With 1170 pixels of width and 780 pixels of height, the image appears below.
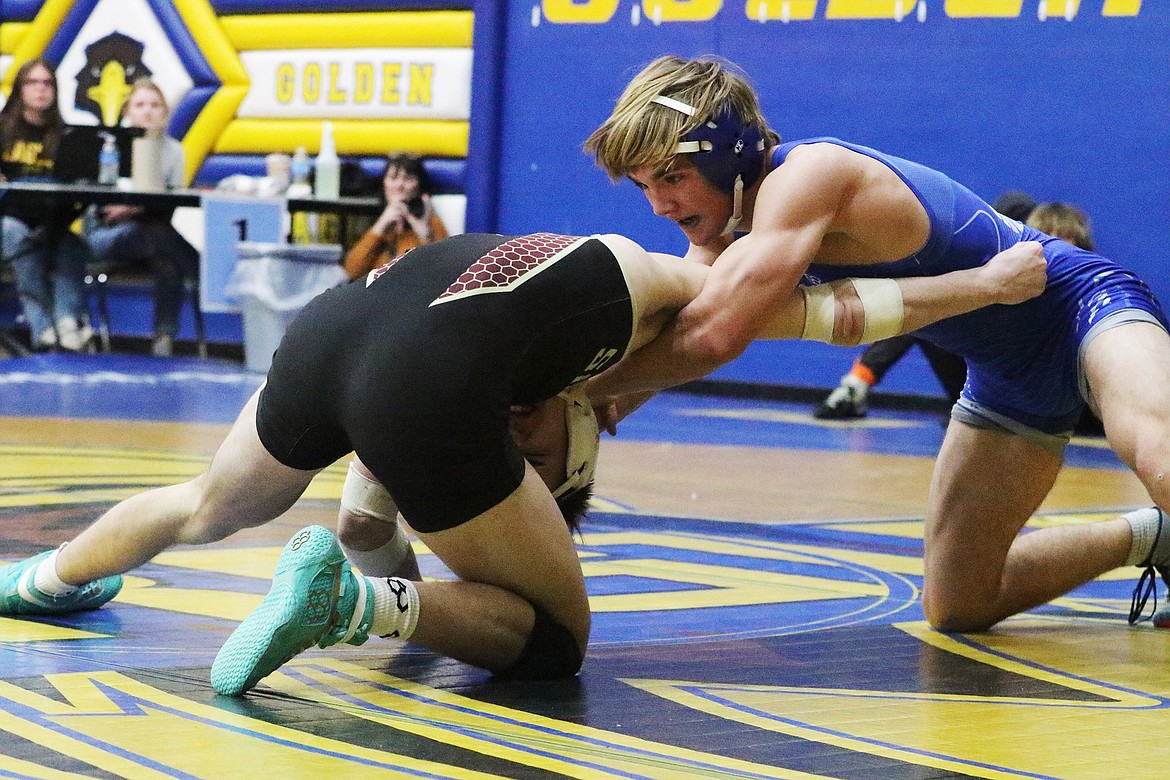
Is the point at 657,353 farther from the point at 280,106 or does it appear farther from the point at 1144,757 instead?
the point at 280,106

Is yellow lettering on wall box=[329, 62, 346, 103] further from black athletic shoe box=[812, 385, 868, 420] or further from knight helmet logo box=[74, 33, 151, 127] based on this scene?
black athletic shoe box=[812, 385, 868, 420]

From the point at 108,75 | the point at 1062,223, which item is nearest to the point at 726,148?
the point at 1062,223

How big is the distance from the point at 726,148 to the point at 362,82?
8.35 m

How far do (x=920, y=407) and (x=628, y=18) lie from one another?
2.99 meters

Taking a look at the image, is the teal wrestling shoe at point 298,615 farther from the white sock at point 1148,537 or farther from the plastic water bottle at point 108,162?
the plastic water bottle at point 108,162

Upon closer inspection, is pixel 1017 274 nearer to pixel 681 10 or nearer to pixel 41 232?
pixel 681 10

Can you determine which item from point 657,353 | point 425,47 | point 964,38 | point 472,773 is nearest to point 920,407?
point 964,38

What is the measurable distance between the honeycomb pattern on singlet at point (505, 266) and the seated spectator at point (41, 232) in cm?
815

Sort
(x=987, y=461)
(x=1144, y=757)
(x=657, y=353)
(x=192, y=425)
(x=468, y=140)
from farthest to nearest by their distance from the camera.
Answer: (x=468, y=140), (x=192, y=425), (x=987, y=461), (x=657, y=353), (x=1144, y=757)

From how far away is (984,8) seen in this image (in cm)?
884

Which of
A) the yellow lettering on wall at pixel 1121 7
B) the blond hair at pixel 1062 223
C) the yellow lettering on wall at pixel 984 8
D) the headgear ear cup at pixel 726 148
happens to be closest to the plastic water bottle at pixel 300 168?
the yellow lettering on wall at pixel 984 8

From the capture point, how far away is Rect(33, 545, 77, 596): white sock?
307 cm

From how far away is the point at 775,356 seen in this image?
9664 mm

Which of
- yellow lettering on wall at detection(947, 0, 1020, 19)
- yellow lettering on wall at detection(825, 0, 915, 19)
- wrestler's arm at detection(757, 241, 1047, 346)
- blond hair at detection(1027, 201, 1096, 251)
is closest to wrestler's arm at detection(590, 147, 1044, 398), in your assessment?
wrestler's arm at detection(757, 241, 1047, 346)
